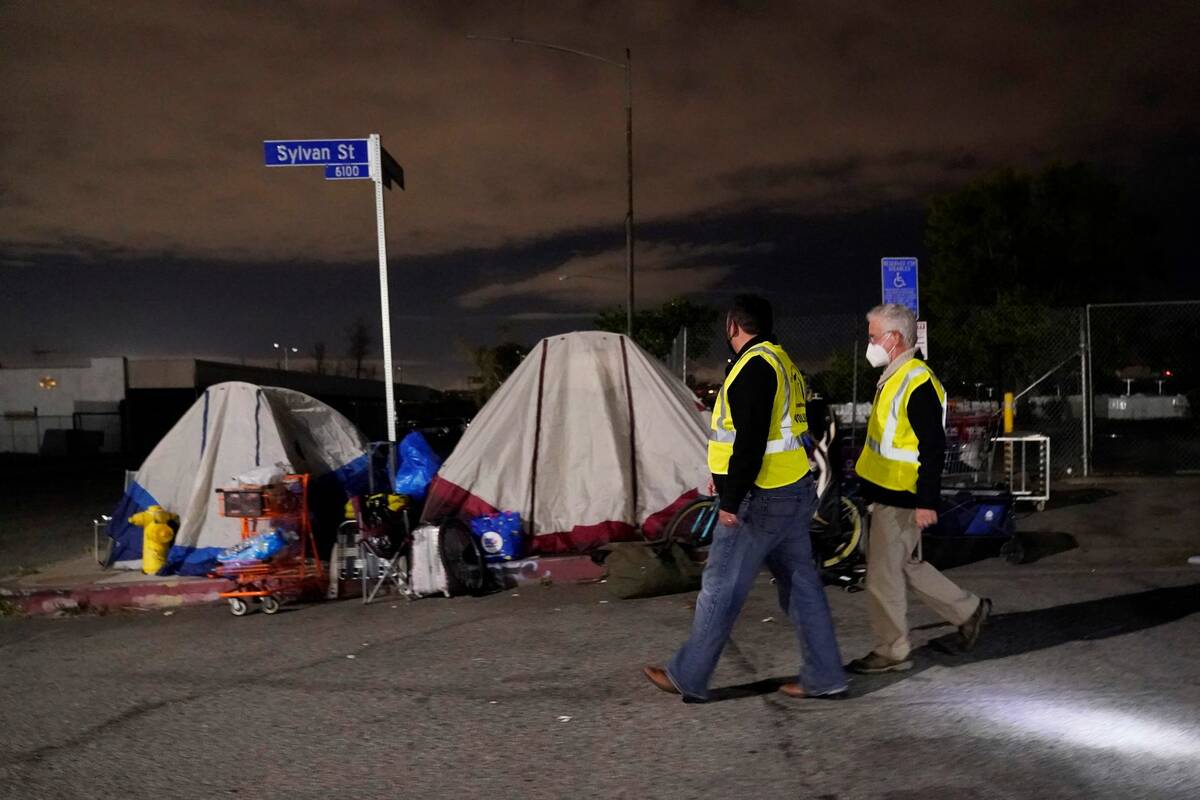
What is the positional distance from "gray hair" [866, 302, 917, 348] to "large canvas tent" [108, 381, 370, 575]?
20.9 feet

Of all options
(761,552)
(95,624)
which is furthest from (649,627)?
(95,624)

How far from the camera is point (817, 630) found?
4.79m

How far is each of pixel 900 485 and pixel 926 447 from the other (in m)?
0.24

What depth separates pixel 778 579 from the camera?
16.2 feet

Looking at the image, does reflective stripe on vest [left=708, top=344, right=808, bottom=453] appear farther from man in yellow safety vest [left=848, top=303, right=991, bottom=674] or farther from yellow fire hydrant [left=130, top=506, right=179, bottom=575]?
yellow fire hydrant [left=130, top=506, right=179, bottom=575]

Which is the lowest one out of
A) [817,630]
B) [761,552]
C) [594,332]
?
[817,630]

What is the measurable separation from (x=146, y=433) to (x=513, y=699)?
45585mm

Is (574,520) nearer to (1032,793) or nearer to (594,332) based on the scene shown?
(594,332)

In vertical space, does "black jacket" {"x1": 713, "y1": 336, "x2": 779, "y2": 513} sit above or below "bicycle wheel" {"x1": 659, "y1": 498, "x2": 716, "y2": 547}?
above

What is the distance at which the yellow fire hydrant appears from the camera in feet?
30.3

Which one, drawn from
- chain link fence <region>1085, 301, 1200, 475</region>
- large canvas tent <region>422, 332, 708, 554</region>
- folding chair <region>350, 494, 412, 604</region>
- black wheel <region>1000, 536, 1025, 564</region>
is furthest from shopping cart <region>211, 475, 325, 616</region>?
chain link fence <region>1085, 301, 1200, 475</region>

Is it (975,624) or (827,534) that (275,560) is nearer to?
(827,534)

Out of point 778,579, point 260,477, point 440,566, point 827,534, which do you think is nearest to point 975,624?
point 778,579

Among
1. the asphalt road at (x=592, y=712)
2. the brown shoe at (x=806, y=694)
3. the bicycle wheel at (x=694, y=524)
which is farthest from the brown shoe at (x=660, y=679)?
the bicycle wheel at (x=694, y=524)
